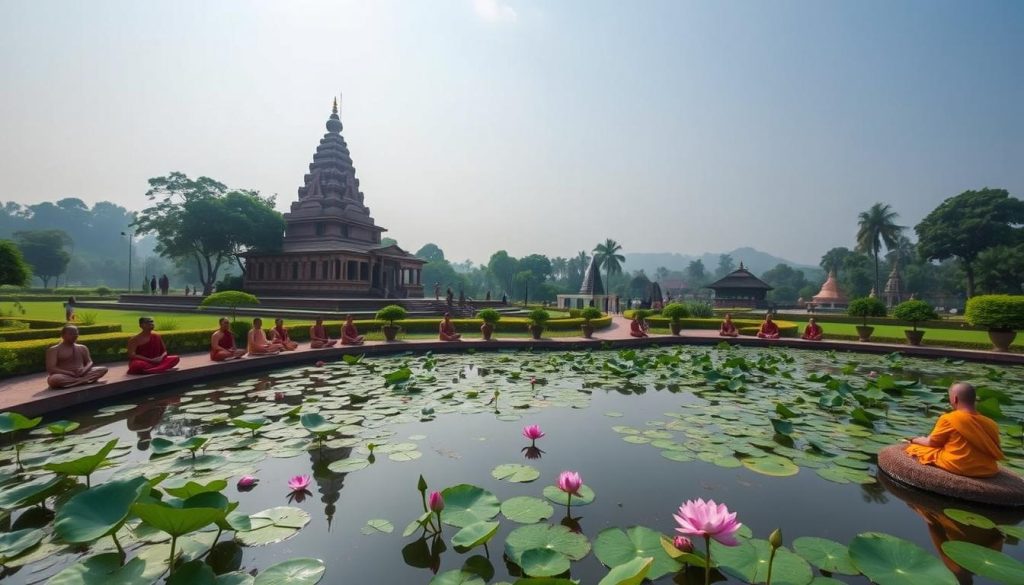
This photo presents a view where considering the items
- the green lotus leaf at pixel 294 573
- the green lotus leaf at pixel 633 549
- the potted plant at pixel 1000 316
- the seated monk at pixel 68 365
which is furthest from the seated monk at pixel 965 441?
the potted plant at pixel 1000 316

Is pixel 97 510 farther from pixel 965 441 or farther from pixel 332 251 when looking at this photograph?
pixel 332 251

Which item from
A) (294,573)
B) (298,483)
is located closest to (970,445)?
(294,573)

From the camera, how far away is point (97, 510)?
2639mm

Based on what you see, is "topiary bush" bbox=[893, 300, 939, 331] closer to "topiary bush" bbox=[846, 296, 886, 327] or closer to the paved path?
the paved path

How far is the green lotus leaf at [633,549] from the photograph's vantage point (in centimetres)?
278

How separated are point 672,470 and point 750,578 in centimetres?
192

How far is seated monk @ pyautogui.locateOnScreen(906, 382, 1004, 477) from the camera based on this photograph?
12.6 ft

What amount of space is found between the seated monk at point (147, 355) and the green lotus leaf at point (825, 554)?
956cm

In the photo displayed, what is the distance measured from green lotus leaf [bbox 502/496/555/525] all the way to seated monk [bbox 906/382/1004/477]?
3601 mm

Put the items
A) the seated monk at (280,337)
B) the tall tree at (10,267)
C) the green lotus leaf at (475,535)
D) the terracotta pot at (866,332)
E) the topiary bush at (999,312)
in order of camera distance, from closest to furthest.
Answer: the green lotus leaf at (475,535) < the seated monk at (280,337) < the topiary bush at (999,312) < the tall tree at (10,267) < the terracotta pot at (866,332)

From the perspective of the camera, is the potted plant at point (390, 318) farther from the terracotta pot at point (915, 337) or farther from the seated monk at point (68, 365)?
the terracotta pot at point (915, 337)

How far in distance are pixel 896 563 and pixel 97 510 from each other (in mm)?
4795

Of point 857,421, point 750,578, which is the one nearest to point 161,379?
point 750,578

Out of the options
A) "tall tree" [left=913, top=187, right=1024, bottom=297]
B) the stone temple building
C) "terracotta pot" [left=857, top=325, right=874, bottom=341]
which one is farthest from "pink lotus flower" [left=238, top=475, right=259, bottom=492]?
"tall tree" [left=913, top=187, right=1024, bottom=297]
